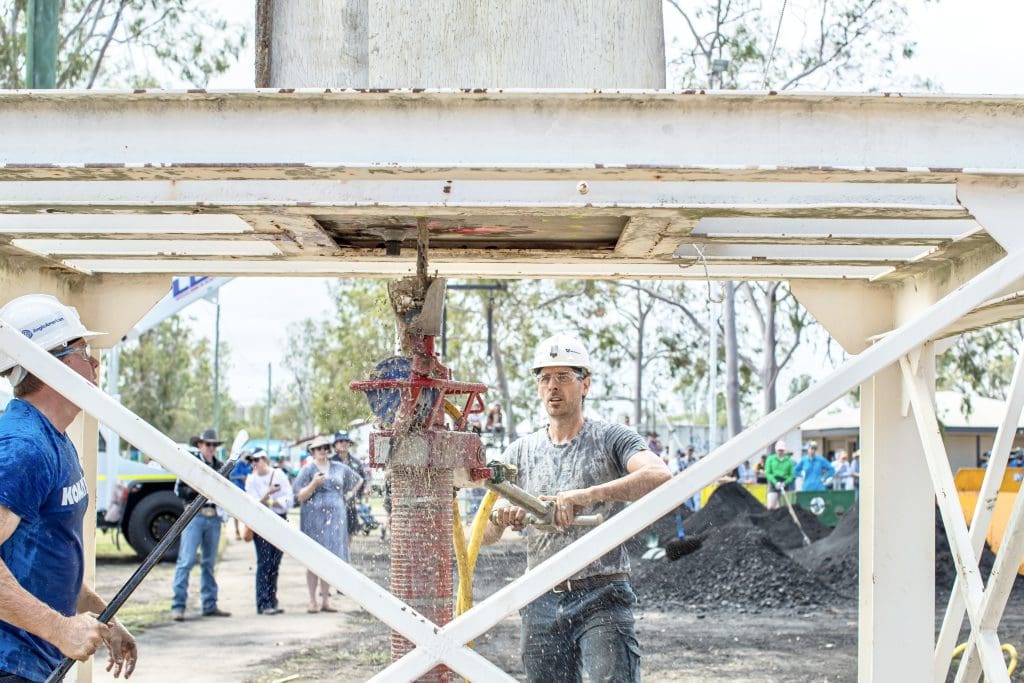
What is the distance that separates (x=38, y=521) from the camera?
3.61 m

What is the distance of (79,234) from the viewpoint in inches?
191

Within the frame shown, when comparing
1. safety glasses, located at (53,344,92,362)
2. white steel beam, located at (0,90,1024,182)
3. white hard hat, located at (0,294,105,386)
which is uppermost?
white steel beam, located at (0,90,1024,182)

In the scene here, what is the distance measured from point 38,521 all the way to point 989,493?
3.76m

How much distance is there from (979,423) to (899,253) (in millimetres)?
36875

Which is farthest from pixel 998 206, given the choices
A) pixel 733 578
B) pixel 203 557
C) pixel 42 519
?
pixel 733 578

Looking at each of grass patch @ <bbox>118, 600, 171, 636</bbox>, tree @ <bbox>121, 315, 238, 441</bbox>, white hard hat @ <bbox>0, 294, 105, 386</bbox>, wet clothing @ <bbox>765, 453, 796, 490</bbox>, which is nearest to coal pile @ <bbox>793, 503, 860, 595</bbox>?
wet clothing @ <bbox>765, 453, 796, 490</bbox>

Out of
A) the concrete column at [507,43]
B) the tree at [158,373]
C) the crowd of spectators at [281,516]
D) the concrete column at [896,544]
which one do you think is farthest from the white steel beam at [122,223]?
the tree at [158,373]

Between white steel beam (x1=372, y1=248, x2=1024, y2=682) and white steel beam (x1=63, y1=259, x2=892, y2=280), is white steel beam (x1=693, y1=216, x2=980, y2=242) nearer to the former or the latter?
white steel beam (x1=63, y1=259, x2=892, y2=280)

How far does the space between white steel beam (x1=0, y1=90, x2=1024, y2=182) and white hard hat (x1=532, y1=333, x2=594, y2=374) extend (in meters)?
1.56

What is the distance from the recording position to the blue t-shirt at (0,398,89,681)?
11.5 feet

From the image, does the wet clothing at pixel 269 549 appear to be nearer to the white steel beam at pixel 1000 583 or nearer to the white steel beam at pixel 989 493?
the white steel beam at pixel 989 493

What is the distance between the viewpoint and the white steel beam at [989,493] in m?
4.86

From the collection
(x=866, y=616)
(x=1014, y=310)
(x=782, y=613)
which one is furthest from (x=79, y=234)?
(x=782, y=613)

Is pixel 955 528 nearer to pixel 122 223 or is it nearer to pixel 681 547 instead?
pixel 122 223
